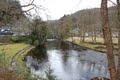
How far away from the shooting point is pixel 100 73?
30328mm

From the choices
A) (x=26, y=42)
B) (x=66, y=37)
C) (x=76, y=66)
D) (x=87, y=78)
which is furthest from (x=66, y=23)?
(x=87, y=78)

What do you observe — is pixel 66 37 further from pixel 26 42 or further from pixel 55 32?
pixel 26 42

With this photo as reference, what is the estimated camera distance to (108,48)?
8.70m

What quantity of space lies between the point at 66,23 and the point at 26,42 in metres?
27.4

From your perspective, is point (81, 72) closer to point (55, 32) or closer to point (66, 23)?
point (66, 23)

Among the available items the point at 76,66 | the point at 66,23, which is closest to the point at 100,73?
the point at 76,66

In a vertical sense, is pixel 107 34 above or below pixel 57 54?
above

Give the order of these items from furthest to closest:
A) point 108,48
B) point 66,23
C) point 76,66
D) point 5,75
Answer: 1. point 66,23
2. point 76,66
3. point 5,75
4. point 108,48

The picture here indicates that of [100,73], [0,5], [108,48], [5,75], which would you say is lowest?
[100,73]

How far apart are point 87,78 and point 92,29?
50.4m

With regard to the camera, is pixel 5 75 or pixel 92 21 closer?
pixel 5 75

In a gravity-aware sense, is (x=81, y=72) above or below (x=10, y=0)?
below

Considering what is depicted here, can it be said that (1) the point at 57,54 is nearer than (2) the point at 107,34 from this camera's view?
No

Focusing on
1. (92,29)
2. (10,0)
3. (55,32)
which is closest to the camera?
(10,0)
